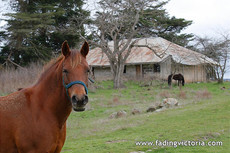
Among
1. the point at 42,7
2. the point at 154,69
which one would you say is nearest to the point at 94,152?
the point at 42,7

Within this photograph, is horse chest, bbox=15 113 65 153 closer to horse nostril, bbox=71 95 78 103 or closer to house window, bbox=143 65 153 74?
horse nostril, bbox=71 95 78 103

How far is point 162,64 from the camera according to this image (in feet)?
105

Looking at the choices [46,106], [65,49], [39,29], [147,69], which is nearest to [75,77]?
[65,49]

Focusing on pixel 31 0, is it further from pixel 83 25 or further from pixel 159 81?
pixel 159 81

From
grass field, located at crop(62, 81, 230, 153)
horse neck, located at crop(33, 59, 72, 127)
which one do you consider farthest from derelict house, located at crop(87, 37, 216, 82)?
horse neck, located at crop(33, 59, 72, 127)

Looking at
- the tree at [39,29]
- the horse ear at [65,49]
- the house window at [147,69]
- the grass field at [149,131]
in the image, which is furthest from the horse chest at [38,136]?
the house window at [147,69]

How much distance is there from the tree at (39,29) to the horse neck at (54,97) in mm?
21828

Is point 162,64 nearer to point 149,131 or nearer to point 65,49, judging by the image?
point 149,131

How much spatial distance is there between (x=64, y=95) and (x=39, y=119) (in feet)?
1.54

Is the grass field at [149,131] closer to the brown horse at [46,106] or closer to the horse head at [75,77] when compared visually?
the brown horse at [46,106]

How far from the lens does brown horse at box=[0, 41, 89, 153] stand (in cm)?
314

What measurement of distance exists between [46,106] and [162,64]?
29.7 m

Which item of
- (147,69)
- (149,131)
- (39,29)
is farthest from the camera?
(147,69)

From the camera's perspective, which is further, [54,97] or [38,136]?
[54,97]
